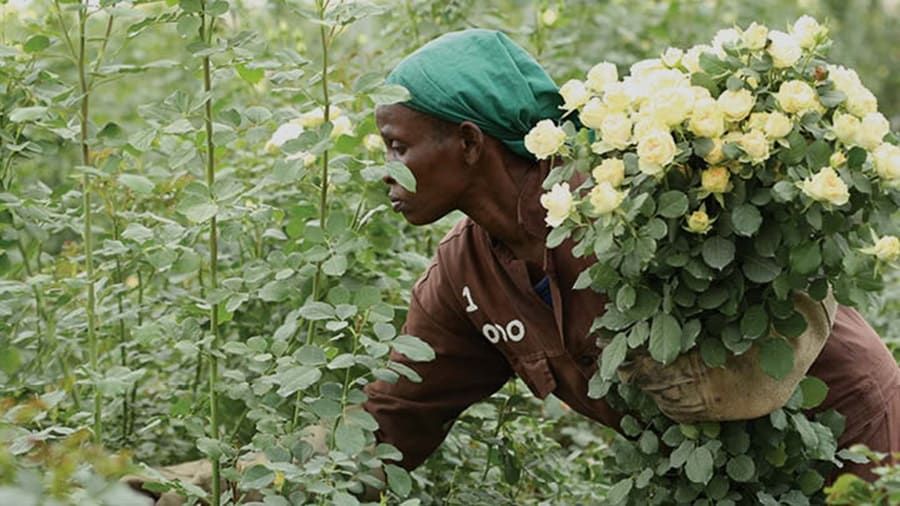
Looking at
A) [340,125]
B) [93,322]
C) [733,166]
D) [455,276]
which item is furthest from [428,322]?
[733,166]

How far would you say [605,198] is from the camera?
2121mm

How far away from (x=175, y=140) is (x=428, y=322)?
31.0 inches

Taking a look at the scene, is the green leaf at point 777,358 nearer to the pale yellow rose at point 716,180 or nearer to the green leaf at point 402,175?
the pale yellow rose at point 716,180

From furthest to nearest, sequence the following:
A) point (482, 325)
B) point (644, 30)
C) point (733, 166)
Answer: point (644, 30)
point (482, 325)
point (733, 166)

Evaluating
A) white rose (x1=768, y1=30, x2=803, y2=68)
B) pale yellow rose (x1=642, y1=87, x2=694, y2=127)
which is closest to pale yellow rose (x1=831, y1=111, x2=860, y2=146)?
white rose (x1=768, y1=30, x2=803, y2=68)

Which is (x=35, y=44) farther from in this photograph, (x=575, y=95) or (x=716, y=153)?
(x=716, y=153)

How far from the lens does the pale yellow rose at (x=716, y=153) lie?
214 centimetres

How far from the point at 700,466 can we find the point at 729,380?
15cm

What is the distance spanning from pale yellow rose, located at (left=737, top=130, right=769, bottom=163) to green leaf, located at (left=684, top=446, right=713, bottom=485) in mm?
505

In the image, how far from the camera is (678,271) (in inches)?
88.0

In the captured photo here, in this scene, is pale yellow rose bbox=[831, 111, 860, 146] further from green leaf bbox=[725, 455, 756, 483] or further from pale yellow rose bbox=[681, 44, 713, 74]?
green leaf bbox=[725, 455, 756, 483]

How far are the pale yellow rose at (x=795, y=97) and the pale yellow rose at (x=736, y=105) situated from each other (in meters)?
0.04

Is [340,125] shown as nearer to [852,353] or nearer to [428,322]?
[428,322]

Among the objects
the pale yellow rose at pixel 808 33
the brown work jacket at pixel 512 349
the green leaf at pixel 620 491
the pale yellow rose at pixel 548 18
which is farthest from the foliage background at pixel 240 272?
the green leaf at pixel 620 491
